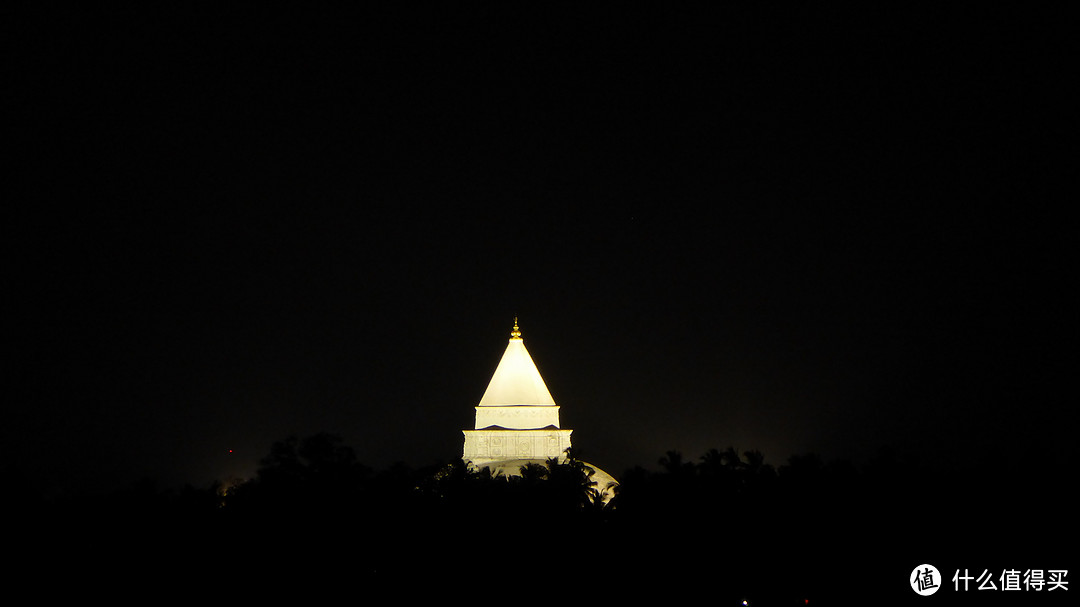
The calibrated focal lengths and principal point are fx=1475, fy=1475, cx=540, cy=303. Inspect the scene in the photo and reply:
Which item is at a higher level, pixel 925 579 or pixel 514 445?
pixel 514 445

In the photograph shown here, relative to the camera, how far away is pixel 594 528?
29.7 metres

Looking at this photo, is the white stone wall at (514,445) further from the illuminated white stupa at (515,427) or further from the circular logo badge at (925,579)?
the circular logo badge at (925,579)

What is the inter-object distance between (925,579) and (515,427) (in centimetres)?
1963

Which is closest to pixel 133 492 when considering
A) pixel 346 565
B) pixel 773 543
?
pixel 346 565

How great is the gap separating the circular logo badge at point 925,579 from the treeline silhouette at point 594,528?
1.14 ft

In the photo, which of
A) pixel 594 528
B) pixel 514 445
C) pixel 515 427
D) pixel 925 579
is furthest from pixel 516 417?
pixel 925 579

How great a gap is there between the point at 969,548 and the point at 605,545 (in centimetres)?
694

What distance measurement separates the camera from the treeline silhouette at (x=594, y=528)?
2808 centimetres

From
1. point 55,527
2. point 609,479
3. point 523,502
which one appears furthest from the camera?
point 609,479

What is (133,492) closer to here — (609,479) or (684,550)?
(684,550)

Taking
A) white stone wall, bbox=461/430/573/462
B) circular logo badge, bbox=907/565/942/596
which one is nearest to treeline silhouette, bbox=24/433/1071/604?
circular logo badge, bbox=907/565/942/596

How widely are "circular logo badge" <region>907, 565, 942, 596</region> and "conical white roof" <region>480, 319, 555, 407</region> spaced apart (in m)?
19.6

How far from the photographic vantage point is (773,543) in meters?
28.9

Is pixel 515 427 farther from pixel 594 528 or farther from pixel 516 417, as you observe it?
pixel 594 528
